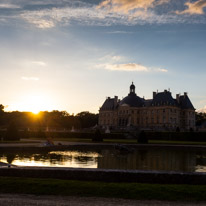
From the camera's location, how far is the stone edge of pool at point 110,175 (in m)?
9.63

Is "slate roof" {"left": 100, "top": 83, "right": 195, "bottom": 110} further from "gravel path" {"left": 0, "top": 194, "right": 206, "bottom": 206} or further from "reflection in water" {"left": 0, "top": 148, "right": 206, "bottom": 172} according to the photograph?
"gravel path" {"left": 0, "top": 194, "right": 206, "bottom": 206}

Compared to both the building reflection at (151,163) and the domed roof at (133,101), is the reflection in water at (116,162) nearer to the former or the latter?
the building reflection at (151,163)

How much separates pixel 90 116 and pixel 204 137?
59.5 meters

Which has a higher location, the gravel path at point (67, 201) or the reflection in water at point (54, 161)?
Answer: the reflection in water at point (54, 161)

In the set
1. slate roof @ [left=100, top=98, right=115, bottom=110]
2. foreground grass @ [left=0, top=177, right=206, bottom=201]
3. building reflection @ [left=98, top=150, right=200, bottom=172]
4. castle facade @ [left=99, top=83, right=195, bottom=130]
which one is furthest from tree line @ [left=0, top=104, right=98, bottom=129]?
foreground grass @ [left=0, top=177, right=206, bottom=201]

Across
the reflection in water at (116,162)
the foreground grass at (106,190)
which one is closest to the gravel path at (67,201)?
the foreground grass at (106,190)

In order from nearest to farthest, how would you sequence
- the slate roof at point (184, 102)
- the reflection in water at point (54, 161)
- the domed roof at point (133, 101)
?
the reflection in water at point (54, 161), the slate roof at point (184, 102), the domed roof at point (133, 101)

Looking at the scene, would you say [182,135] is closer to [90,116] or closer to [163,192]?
[163,192]

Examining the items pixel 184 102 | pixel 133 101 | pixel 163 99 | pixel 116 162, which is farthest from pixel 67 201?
pixel 184 102

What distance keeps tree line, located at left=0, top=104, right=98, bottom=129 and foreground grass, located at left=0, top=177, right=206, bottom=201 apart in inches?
2614

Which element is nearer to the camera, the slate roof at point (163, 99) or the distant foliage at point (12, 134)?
the distant foliage at point (12, 134)

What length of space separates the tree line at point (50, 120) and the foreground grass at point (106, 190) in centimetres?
6639

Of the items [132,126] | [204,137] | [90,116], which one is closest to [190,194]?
[204,137]

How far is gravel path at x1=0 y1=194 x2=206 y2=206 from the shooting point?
7.25 meters
